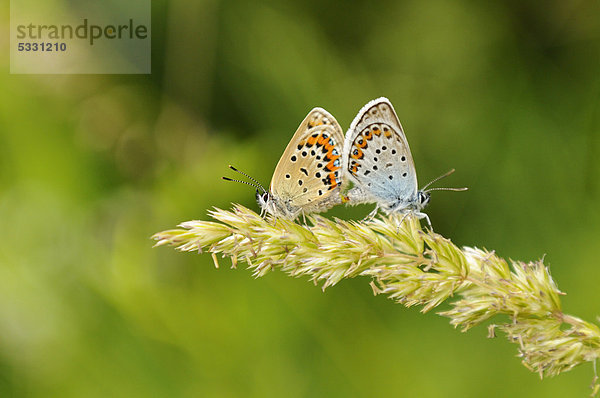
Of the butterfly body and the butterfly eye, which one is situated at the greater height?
the butterfly body

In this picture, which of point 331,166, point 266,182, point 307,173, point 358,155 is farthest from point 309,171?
point 266,182

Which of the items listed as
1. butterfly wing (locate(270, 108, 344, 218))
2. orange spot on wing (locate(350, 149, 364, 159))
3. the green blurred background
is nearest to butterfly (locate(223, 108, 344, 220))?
butterfly wing (locate(270, 108, 344, 218))

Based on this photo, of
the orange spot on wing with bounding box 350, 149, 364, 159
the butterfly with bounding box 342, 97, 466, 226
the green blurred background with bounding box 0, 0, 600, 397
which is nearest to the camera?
the butterfly with bounding box 342, 97, 466, 226

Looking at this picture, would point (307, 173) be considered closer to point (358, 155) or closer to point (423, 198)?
point (358, 155)

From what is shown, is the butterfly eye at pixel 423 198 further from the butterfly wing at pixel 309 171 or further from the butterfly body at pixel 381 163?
the butterfly wing at pixel 309 171

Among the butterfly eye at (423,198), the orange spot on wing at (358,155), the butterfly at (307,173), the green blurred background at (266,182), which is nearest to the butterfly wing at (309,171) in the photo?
the butterfly at (307,173)

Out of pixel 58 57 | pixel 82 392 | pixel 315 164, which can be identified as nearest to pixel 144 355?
pixel 82 392

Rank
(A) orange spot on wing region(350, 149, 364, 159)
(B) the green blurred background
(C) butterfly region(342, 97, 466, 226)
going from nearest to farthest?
(C) butterfly region(342, 97, 466, 226)
(A) orange spot on wing region(350, 149, 364, 159)
(B) the green blurred background

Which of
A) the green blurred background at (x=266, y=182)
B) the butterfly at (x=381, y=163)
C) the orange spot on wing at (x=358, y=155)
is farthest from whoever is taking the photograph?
the green blurred background at (x=266, y=182)

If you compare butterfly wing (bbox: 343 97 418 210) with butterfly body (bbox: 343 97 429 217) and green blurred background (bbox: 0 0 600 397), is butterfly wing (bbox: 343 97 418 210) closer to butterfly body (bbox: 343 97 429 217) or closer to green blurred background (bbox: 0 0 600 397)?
butterfly body (bbox: 343 97 429 217)
